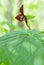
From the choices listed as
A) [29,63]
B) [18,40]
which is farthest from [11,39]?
[29,63]

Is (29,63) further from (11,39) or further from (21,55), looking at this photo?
(11,39)

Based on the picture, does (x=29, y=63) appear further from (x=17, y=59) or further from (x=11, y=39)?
(x=11, y=39)

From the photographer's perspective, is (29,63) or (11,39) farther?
(11,39)

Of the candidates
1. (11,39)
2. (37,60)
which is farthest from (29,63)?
(11,39)
